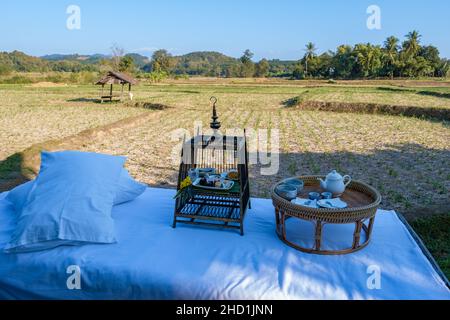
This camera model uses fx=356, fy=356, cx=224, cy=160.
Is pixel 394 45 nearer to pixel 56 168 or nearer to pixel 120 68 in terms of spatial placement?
pixel 120 68

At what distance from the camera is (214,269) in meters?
→ 2.17

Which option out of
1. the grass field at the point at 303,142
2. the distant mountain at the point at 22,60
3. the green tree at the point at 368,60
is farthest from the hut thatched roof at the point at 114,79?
the distant mountain at the point at 22,60

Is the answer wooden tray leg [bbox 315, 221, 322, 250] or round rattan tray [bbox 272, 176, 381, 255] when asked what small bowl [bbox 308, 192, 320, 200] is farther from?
wooden tray leg [bbox 315, 221, 322, 250]

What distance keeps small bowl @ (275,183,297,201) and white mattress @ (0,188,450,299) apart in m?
0.31

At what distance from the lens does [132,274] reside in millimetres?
2127

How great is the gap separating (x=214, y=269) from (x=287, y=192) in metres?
0.83

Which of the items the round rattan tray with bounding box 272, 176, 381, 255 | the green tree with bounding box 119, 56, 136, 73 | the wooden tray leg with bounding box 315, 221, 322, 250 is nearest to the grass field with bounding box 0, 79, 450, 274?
the round rattan tray with bounding box 272, 176, 381, 255

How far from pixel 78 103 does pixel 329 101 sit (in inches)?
512

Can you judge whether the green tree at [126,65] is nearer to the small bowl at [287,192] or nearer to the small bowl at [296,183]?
the small bowl at [296,183]

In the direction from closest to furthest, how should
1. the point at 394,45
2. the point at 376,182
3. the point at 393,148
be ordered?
the point at 376,182 → the point at 393,148 → the point at 394,45

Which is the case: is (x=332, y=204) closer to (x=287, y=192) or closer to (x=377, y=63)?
(x=287, y=192)

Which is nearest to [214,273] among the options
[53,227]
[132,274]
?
[132,274]

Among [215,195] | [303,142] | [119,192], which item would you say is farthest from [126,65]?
[215,195]

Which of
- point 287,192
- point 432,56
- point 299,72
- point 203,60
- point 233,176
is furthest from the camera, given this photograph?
point 203,60
